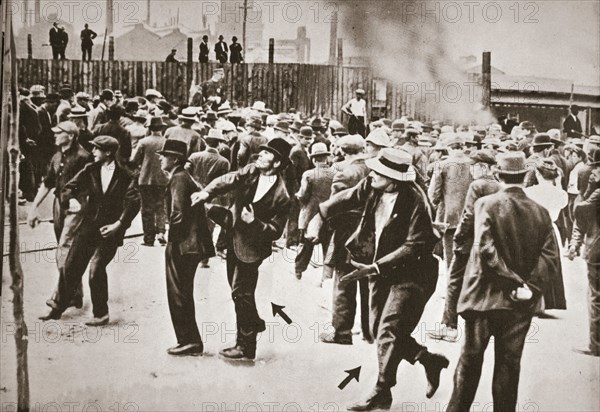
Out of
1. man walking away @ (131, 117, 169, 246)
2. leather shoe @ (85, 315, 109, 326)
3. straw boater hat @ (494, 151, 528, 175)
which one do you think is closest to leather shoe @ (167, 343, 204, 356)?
leather shoe @ (85, 315, 109, 326)

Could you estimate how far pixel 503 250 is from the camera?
4688 millimetres

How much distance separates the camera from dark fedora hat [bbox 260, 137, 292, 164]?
193 inches

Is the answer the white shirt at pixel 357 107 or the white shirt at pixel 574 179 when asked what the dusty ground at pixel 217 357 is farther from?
the white shirt at pixel 357 107

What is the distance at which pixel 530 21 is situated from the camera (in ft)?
16.5

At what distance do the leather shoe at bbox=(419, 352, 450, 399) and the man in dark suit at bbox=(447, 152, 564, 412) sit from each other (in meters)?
0.11

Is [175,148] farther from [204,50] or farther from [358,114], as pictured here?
[358,114]

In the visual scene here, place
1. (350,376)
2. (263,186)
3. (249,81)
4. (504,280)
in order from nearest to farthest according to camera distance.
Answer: (504,280) < (350,376) < (263,186) < (249,81)

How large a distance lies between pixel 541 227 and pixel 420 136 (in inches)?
37.9

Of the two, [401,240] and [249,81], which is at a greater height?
[249,81]

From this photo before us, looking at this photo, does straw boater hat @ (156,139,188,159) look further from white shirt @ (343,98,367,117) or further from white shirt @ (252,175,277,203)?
white shirt @ (343,98,367,117)

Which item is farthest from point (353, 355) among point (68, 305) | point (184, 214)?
point (68, 305)

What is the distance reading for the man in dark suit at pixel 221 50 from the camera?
16.8ft

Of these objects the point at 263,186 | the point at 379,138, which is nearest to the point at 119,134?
the point at 263,186

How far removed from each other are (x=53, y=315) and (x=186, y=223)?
1055 millimetres
